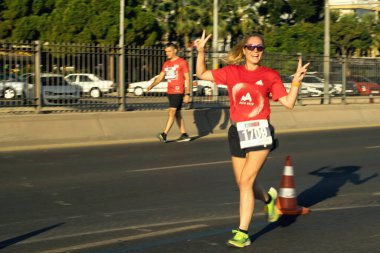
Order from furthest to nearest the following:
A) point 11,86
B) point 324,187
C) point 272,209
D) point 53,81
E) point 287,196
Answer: point 53,81 < point 11,86 < point 324,187 < point 287,196 < point 272,209

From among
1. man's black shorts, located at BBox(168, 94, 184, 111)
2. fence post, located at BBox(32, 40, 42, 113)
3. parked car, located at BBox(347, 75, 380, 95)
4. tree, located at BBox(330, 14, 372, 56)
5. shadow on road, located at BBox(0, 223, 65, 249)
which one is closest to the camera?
shadow on road, located at BBox(0, 223, 65, 249)

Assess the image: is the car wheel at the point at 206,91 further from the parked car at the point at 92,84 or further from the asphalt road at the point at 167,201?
the asphalt road at the point at 167,201

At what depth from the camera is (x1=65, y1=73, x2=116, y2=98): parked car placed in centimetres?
1633

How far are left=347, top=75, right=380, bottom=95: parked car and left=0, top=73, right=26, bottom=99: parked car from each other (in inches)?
450

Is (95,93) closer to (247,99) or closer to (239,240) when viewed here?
(247,99)

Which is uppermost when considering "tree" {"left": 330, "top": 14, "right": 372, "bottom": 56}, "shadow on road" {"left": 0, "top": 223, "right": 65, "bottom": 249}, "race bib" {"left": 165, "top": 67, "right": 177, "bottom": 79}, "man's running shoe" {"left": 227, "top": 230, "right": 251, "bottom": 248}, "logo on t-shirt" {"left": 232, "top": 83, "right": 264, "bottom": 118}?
"tree" {"left": 330, "top": 14, "right": 372, "bottom": 56}

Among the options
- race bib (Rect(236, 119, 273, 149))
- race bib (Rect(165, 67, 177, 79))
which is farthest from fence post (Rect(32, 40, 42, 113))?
race bib (Rect(236, 119, 273, 149))

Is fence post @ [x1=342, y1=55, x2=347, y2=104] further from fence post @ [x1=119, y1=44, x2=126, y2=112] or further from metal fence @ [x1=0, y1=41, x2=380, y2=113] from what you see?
fence post @ [x1=119, y1=44, x2=126, y2=112]

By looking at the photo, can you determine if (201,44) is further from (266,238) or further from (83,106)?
(83,106)

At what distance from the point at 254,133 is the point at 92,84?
10.3 m

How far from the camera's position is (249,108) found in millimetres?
6562

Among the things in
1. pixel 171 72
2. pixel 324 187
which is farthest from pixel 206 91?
pixel 324 187

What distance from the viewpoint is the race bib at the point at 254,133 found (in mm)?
6496

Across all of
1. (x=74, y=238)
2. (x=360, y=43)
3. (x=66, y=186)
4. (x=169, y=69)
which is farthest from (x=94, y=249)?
(x=360, y=43)
